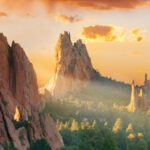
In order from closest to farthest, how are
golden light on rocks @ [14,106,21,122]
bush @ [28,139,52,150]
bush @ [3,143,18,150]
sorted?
bush @ [3,143,18,150] → bush @ [28,139,52,150] → golden light on rocks @ [14,106,21,122]

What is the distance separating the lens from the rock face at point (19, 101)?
91.2 metres

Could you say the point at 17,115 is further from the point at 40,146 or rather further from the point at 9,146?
the point at 9,146

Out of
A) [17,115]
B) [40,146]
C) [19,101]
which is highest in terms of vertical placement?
[19,101]

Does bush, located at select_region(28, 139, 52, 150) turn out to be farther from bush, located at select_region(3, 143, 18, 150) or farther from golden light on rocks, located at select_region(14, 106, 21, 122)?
golden light on rocks, located at select_region(14, 106, 21, 122)

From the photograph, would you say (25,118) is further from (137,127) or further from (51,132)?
(137,127)

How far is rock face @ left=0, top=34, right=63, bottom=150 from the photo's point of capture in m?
91.2

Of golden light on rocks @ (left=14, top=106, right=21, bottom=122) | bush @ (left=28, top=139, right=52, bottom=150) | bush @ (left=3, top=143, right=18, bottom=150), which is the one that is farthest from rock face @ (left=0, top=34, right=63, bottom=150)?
bush @ (left=28, top=139, right=52, bottom=150)

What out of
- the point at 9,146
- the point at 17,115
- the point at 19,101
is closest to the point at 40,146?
the point at 9,146

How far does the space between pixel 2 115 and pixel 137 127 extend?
9886 centimetres

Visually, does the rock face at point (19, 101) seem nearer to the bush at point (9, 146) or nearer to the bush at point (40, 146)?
the bush at point (9, 146)

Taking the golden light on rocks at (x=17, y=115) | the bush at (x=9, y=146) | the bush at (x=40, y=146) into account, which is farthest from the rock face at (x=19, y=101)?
the bush at (x=40, y=146)

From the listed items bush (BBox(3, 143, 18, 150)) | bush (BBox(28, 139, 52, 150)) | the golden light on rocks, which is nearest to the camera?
bush (BBox(3, 143, 18, 150))

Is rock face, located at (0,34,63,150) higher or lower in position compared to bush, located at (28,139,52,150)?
higher

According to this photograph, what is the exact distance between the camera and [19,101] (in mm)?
119938
